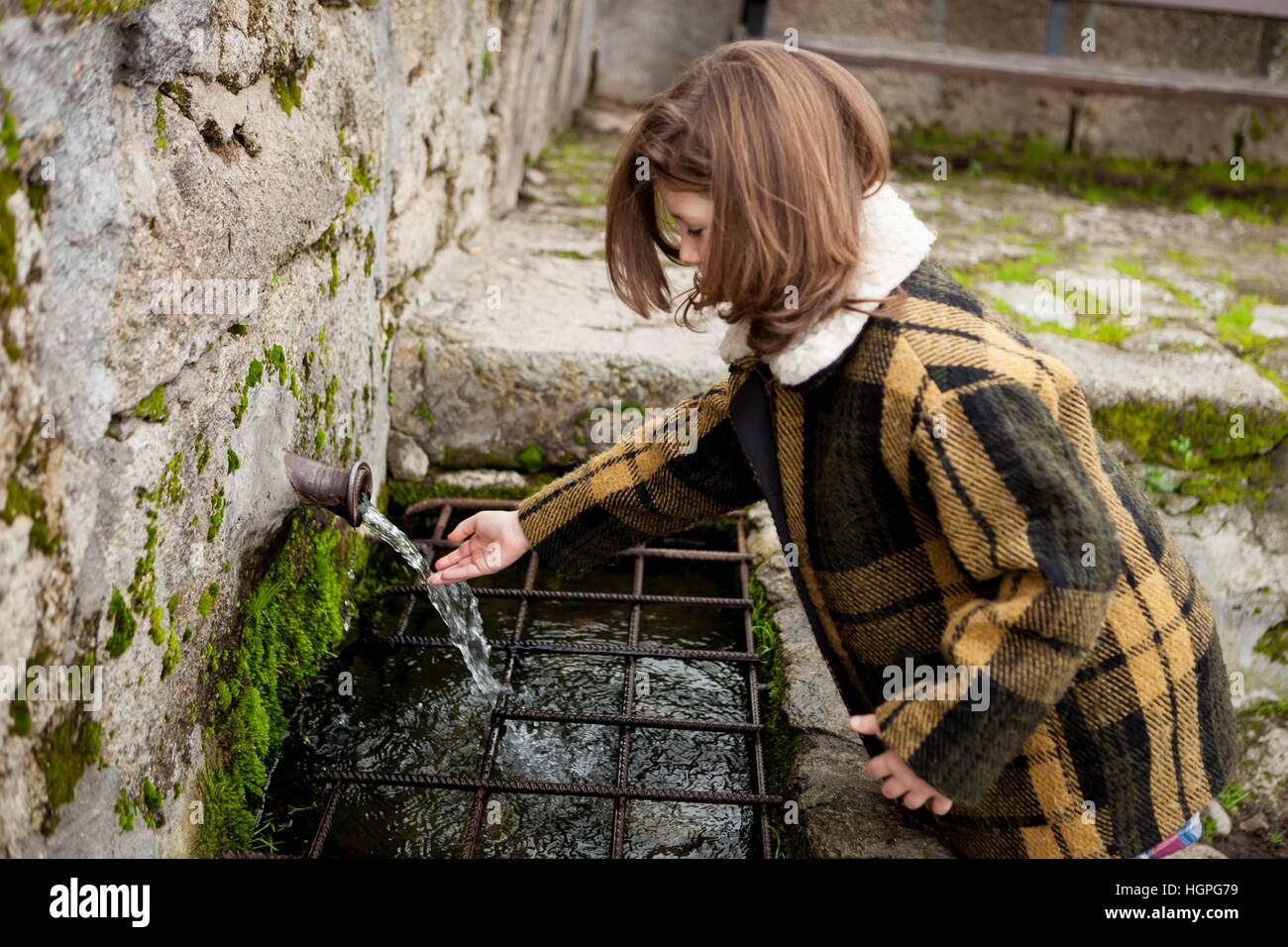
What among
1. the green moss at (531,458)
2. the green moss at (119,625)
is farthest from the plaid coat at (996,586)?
the green moss at (531,458)

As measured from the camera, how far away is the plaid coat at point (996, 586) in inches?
41.9

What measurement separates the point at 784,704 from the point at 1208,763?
698mm

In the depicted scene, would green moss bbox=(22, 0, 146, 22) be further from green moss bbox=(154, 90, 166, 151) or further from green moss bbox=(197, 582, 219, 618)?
green moss bbox=(197, 582, 219, 618)

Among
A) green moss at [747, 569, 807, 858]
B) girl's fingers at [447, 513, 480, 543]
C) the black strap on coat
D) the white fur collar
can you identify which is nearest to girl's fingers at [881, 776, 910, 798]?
the black strap on coat

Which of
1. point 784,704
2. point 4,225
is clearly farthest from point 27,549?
point 784,704

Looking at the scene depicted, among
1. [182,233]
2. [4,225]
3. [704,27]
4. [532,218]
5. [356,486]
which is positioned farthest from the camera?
[704,27]

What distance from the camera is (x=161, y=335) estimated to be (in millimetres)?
1182

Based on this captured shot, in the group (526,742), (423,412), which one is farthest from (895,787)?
(423,412)

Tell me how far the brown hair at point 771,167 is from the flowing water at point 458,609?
34.1 inches

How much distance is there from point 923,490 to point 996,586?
0.45ft

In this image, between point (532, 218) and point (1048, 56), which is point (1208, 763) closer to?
point (532, 218)

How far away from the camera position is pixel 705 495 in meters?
1.53

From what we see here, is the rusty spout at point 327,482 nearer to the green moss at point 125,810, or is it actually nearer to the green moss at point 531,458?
the green moss at point 125,810

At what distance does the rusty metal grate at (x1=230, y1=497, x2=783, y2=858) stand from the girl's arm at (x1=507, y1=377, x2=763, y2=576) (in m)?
0.22
